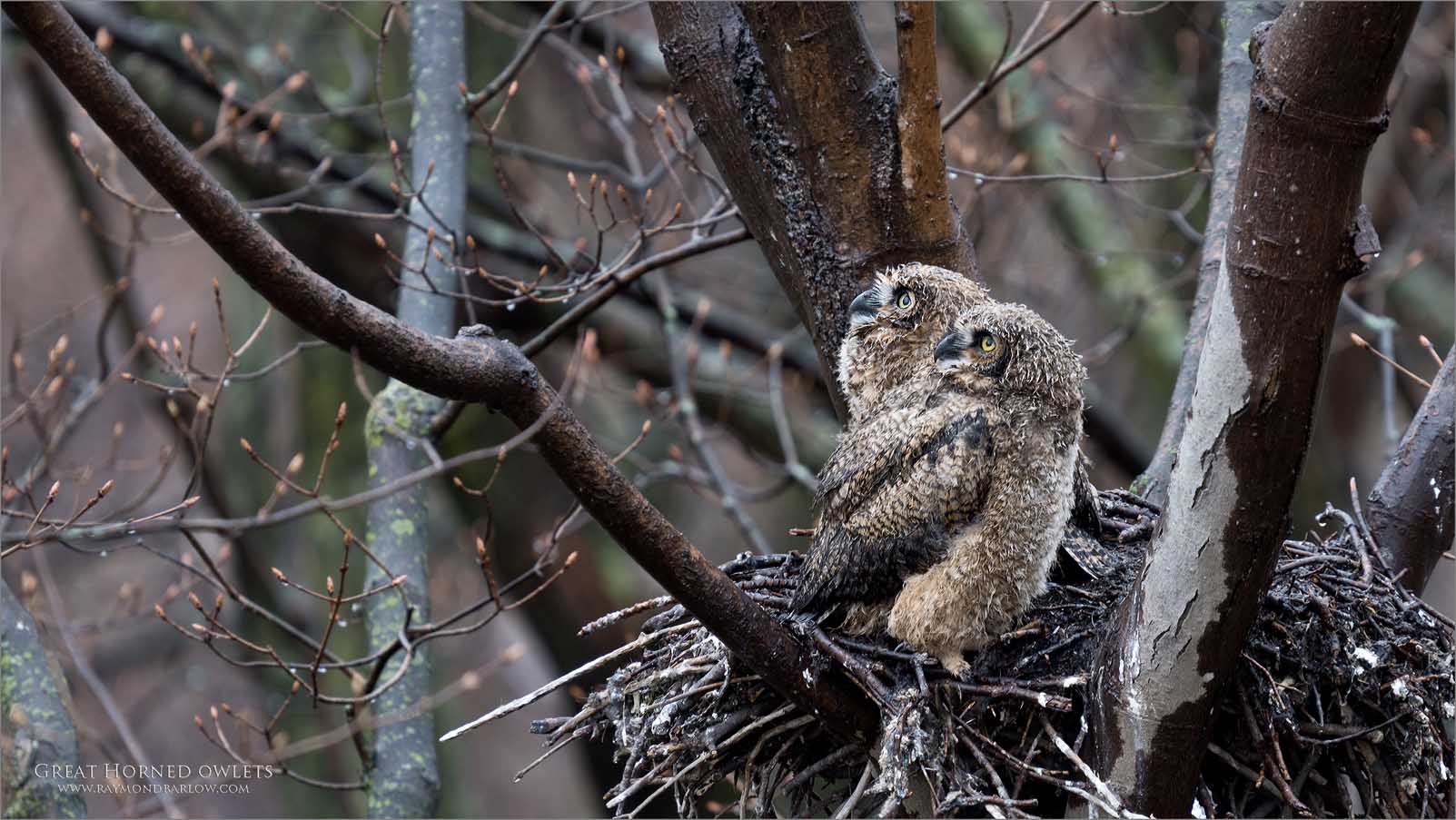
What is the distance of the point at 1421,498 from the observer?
3.60 metres

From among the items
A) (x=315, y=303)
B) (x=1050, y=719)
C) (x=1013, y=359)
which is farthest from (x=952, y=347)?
(x=315, y=303)

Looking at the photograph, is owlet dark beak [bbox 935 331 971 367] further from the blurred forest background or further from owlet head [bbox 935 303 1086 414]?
the blurred forest background

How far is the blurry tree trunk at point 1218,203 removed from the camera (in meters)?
3.96

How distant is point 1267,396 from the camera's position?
226cm

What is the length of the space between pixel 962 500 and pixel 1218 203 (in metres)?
1.69

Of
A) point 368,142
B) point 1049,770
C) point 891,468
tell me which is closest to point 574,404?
point 368,142

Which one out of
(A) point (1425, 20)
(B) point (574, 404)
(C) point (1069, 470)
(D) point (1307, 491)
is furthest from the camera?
(A) point (1425, 20)

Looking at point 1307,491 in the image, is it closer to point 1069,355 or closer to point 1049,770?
point 1069,355

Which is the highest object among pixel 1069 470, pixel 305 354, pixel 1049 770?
pixel 305 354

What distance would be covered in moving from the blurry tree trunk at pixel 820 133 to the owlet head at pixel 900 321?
52 mm

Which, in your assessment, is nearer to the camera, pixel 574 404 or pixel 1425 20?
pixel 574 404

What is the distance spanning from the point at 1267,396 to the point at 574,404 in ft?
15.7

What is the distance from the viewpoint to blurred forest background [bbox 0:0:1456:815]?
602cm

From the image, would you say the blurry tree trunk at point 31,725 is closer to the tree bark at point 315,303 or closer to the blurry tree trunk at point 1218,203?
the tree bark at point 315,303
